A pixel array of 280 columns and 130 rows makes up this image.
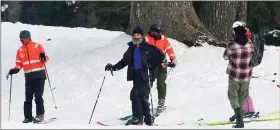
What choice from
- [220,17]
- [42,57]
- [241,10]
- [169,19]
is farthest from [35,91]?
[241,10]

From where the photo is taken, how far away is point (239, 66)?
7.08m

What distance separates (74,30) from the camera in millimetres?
21125

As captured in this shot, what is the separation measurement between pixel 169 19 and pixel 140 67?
532 centimetres

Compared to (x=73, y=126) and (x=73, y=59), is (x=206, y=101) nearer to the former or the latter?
(x=73, y=126)

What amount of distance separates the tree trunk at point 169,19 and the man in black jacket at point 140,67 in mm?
5022

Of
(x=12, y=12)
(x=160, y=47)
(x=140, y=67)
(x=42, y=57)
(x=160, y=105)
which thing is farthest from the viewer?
(x=12, y=12)

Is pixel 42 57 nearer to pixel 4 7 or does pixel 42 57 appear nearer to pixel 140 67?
pixel 140 67

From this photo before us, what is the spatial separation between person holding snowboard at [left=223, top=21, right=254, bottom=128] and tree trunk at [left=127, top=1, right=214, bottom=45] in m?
5.66

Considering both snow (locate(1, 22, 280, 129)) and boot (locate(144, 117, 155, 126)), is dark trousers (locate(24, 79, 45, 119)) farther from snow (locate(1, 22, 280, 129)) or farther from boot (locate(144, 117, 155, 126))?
boot (locate(144, 117, 155, 126))

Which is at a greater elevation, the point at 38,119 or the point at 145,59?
the point at 145,59

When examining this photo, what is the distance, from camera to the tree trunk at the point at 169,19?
A: 42.1 feet

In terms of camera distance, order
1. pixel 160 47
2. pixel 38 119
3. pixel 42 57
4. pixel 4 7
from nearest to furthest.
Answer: pixel 42 57, pixel 38 119, pixel 160 47, pixel 4 7

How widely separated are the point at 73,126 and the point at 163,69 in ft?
9.43

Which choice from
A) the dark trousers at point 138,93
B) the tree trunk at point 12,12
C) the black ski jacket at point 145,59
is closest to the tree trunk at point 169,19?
the black ski jacket at point 145,59
